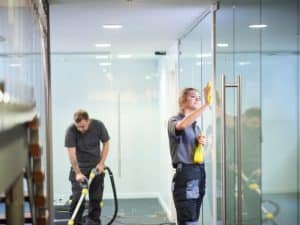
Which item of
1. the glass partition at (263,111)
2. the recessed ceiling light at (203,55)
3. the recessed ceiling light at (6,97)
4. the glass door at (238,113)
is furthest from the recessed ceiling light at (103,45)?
the recessed ceiling light at (6,97)

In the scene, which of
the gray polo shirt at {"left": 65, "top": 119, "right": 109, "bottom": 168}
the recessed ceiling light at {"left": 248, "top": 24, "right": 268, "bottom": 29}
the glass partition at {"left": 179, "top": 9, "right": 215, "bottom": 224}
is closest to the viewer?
the recessed ceiling light at {"left": 248, "top": 24, "right": 268, "bottom": 29}

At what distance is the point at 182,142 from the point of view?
3953 millimetres

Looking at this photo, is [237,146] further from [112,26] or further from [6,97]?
[112,26]

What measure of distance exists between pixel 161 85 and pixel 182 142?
3966mm

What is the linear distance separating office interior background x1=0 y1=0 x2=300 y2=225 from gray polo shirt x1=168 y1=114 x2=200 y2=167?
24cm

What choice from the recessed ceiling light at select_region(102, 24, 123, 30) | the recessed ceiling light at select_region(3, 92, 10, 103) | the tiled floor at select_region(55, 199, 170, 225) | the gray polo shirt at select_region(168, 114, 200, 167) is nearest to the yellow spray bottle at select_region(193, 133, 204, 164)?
the gray polo shirt at select_region(168, 114, 200, 167)

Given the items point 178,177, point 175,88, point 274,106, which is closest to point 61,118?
point 175,88

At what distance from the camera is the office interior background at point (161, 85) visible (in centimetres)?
264

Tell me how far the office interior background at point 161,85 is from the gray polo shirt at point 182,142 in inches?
9.3

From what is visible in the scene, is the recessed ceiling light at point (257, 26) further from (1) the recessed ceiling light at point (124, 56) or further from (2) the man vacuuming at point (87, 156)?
(1) the recessed ceiling light at point (124, 56)

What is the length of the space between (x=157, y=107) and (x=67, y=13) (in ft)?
12.2

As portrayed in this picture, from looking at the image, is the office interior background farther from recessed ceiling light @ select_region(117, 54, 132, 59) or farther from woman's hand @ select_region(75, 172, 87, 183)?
woman's hand @ select_region(75, 172, 87, 183)

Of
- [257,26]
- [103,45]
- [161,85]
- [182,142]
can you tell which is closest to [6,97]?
[257,26]

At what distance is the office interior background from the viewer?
8.67 feet
